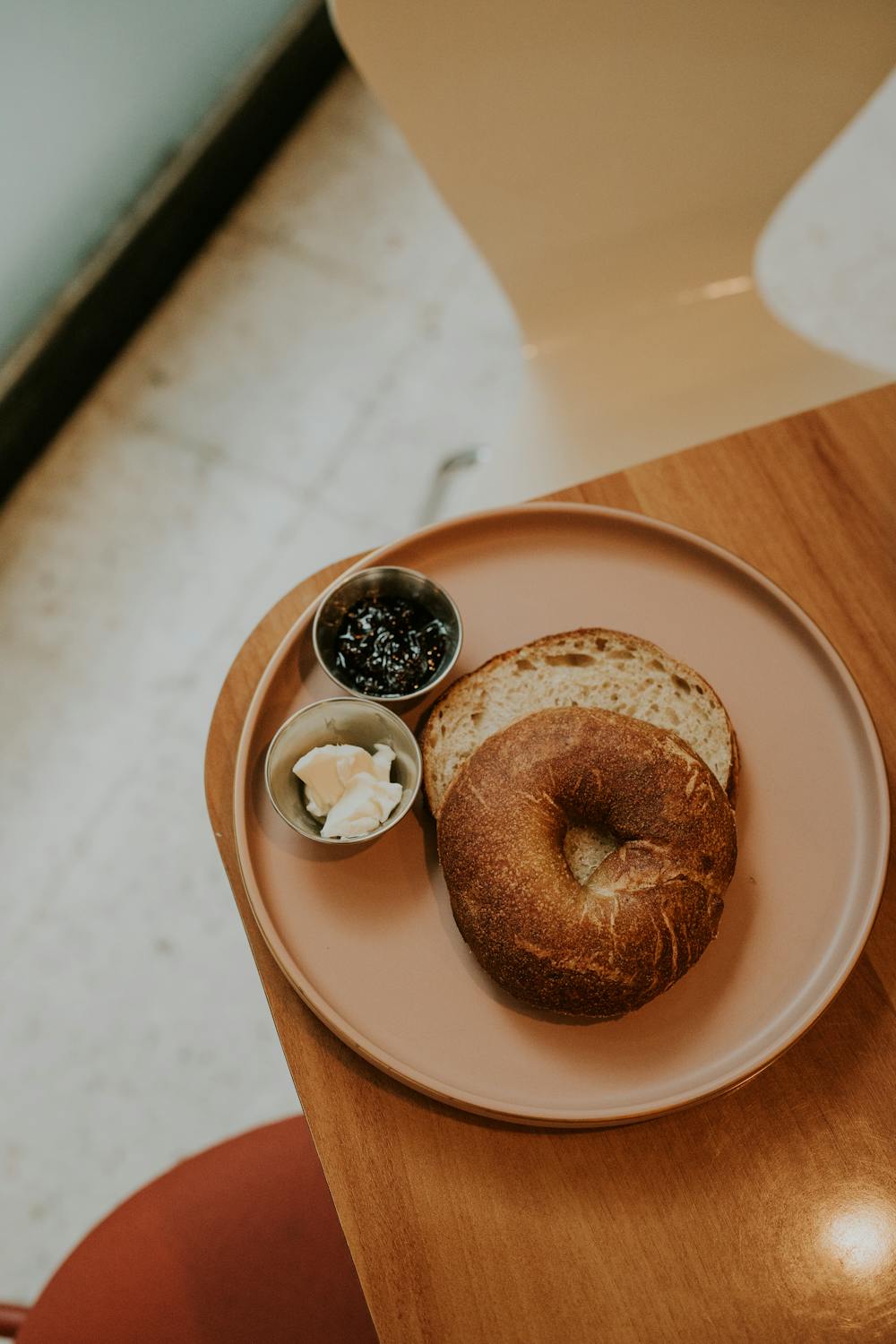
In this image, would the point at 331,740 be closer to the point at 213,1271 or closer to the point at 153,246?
the point at 213,1271

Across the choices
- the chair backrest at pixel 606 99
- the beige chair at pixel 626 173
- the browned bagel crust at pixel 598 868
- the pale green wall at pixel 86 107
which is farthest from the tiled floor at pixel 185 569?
the browned bagel crust at pixel 598 868

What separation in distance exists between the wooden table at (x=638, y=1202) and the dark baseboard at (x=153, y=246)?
6.26 ft

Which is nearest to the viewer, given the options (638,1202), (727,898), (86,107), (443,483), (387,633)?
(638,1202)

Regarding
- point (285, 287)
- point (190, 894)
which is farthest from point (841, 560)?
point (285, 287)

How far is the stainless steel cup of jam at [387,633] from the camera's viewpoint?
1.25 m

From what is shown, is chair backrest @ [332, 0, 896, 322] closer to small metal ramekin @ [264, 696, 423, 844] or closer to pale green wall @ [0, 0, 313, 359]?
small metal ramekin @ [264, 696, 423, 844]

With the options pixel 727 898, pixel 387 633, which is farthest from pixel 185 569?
pixel 727 898

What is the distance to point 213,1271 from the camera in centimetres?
134

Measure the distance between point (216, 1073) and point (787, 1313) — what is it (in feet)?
4.58

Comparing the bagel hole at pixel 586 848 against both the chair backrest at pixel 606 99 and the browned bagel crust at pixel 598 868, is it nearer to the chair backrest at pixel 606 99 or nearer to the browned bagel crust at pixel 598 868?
the browned bagel crust at pixel 598 868

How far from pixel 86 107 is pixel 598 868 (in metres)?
2.37

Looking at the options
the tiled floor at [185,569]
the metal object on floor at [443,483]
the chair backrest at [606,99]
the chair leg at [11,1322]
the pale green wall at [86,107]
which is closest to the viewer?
the chair leg at [11,1322]

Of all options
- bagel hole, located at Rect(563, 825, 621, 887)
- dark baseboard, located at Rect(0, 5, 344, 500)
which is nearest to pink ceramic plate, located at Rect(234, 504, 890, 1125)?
bagel hole, located at Rect(563, 825, 621, 887)

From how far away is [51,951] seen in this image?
7.16 feet
